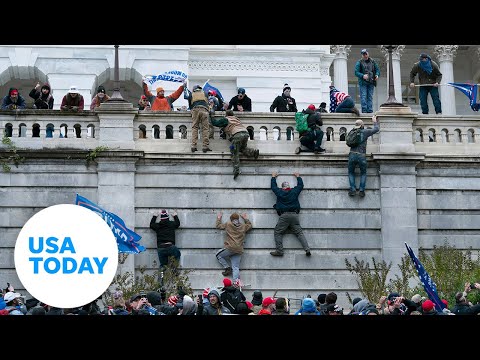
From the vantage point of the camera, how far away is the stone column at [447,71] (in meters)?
56.6

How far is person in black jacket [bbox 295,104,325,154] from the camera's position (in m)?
35.2

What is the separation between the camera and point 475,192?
35.8 metres

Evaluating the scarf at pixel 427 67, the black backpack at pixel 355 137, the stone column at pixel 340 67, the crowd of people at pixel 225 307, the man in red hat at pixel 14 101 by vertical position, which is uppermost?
the stone column at pixel 340 67

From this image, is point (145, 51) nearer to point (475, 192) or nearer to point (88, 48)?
point (88, 48)

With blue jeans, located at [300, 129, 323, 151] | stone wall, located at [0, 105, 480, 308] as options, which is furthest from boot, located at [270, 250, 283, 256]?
blue jeans, located at [300, 129, 323, 151]

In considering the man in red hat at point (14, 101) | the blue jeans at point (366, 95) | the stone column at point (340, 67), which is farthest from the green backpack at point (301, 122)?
the stone column at point (340, 67)

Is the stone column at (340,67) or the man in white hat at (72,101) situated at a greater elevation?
the stone column at (340,67)

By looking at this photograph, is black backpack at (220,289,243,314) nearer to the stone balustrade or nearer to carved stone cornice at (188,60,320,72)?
the stone balustrade

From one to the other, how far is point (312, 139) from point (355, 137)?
47.8 inches

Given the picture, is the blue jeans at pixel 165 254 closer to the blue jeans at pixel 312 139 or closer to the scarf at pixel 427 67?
the blue jeans at pixel 312 139

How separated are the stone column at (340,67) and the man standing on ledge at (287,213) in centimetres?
2249
